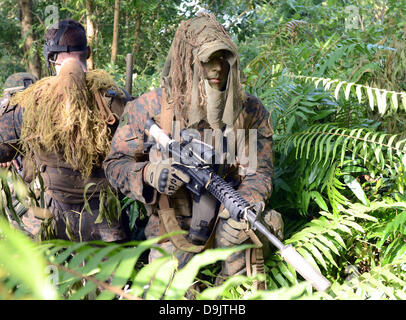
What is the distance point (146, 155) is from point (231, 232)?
0.73 metres

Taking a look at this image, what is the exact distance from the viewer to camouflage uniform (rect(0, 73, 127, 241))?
2.90 m

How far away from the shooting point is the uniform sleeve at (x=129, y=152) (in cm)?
241

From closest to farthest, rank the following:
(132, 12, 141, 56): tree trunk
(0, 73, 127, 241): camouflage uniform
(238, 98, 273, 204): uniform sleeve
Answer: (238, 98, 273, 204): uniform sleeve, (0, 73, 127, 241): camouflage uniform, (132, 12, 141, 56): tree trunk

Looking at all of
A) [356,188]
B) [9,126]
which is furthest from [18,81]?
[356,188]

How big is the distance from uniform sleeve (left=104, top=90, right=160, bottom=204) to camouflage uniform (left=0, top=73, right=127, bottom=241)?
1.30ft

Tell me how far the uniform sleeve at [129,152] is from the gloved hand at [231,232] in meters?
0.43

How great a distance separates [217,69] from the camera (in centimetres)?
226

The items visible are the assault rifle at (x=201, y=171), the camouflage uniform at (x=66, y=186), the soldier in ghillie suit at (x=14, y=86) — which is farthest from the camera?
the soldier in ghillie suit at (x=14, y=86)

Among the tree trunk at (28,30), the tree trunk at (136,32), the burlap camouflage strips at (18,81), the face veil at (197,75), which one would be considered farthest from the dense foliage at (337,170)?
the tree trunk at (28,30)

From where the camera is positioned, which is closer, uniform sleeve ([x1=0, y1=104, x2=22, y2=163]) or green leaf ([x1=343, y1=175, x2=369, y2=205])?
green leaf ([x1=343, y1=175, x2=369, y2=205])

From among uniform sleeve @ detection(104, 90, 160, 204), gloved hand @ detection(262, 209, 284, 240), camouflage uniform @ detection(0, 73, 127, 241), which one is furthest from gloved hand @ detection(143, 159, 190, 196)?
camouflage uniform @ detection(0, 73, 127, 241)

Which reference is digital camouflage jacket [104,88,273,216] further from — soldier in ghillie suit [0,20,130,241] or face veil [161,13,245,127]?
soldier in ghillie suit [0,20,130,241]

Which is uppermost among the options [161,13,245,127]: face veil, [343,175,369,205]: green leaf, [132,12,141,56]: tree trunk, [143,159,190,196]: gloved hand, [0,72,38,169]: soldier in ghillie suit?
[132,12,141,56]: tree trunk

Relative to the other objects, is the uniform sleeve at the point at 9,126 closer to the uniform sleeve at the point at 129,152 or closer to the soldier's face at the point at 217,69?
the uniform sleeve at the point at 129,152
